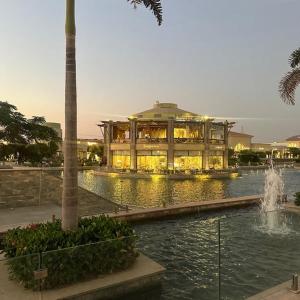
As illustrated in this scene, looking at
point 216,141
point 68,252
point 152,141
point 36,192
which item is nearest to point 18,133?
point 36,192

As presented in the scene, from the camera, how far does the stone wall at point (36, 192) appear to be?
2597cm

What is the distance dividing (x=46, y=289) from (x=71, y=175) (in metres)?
3.42

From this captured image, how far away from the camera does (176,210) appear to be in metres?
25.2

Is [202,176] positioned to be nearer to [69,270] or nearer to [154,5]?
[154,5]

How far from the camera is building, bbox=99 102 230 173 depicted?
80250 millimetres

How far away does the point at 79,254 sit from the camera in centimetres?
959

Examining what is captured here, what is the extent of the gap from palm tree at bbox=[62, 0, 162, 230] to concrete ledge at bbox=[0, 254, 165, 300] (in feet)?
6.53

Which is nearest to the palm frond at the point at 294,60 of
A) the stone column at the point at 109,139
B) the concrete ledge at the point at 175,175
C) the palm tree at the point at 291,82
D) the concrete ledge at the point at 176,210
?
the palm tree at the point at 291,82

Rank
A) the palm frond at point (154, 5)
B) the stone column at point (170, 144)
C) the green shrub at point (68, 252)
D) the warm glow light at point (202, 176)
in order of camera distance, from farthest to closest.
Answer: the stone column at point (170, 144) < the warm glow light at point (202, 176) < the palm frond at point (154, 5) < the green shrub at point (68, 252)

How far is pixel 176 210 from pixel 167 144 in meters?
55.3

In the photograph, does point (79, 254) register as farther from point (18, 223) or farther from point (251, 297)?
point (18, 223)

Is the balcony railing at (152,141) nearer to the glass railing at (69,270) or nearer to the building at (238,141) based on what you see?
the glass railing at (69,270)

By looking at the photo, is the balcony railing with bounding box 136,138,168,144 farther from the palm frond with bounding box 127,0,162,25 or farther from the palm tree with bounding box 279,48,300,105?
the palm frond with bounding box 127,0,162,25

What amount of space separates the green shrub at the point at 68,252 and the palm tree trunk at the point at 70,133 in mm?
746
